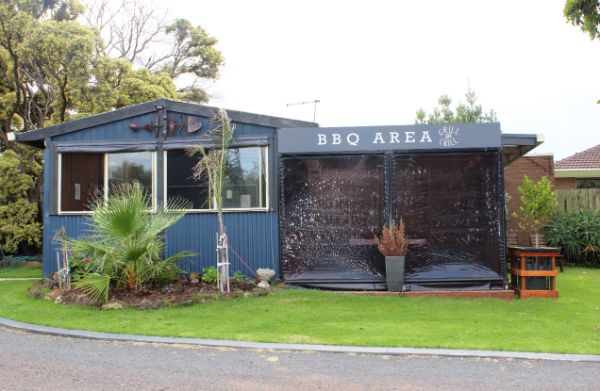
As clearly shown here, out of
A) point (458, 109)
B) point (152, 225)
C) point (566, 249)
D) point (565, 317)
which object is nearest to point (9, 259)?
point (152, 225)

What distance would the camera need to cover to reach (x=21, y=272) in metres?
14.1

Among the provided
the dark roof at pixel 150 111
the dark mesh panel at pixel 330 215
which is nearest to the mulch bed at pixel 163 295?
the dark mesh panel at pixel 330 215

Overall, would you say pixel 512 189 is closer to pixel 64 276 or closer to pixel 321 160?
pixel 321 160

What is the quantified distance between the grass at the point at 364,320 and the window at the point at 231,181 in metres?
2.14

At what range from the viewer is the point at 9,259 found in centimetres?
1542

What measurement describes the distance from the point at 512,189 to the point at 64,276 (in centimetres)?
1307

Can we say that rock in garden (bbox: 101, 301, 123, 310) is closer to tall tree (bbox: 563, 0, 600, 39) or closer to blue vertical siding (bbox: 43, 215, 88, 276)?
blue vertical siding (bbox: 43, 215, 88, 276)

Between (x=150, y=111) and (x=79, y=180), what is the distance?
2200 mm

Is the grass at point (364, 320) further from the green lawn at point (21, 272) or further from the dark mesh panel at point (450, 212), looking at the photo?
the green lawn at point (21, 272)

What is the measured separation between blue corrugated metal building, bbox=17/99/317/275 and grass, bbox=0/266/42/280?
7.61 feet

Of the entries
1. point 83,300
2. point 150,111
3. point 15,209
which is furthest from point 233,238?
point 15,209

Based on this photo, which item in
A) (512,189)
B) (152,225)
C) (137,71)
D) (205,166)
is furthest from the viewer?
(137,71)

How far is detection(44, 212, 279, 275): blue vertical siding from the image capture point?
35.3ft

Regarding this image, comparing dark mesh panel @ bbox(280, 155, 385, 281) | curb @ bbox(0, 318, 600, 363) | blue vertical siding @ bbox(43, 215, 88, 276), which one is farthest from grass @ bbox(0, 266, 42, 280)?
dark mesh panel @ bbox(280, 155, 385, 281)
